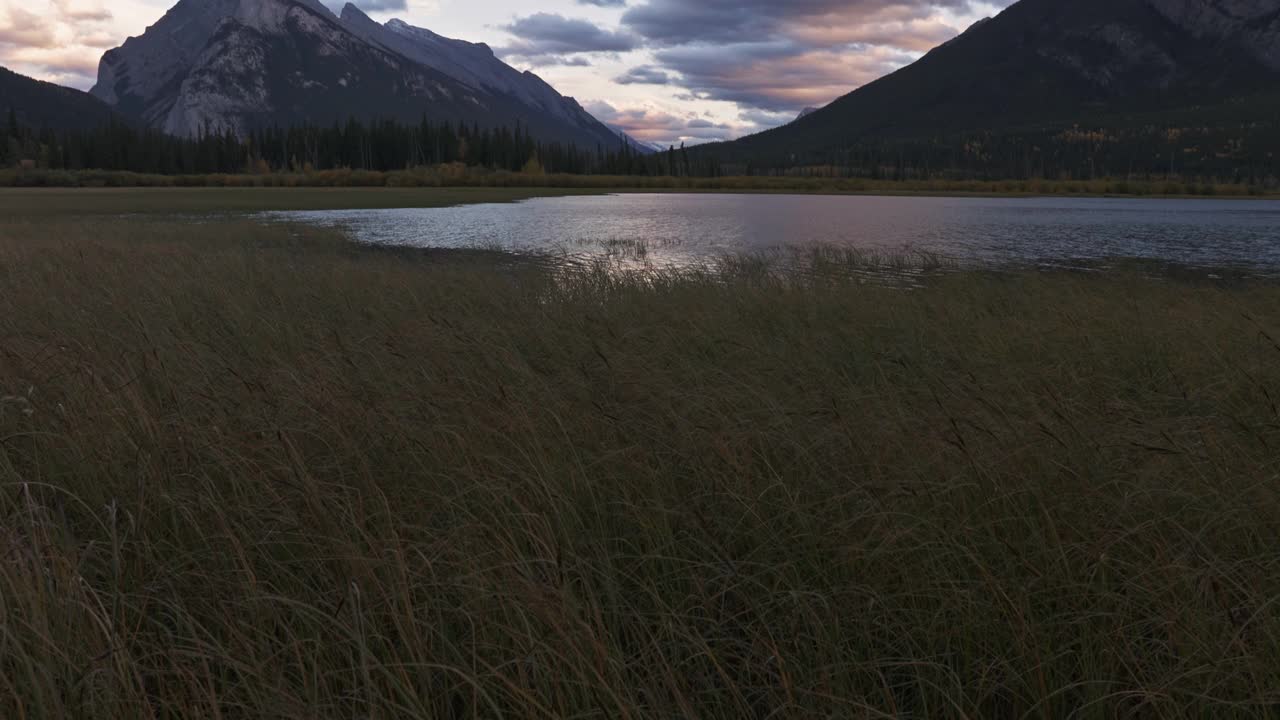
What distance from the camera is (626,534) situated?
3.49 meters

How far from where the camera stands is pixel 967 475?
3.75 meters

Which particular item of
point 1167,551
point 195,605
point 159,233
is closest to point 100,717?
point 195,605

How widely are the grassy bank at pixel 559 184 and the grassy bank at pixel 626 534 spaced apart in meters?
90.0

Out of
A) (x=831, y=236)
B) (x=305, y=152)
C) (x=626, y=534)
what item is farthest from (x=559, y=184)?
(x=626, y=534)

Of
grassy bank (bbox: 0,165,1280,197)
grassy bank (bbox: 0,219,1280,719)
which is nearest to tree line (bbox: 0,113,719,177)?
grassy bank (bbox: 0,165,1280,197)

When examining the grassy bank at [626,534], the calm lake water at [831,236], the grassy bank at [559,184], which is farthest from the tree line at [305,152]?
the grassy bank at [626,534]

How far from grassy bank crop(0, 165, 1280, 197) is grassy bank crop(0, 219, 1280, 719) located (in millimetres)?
89977

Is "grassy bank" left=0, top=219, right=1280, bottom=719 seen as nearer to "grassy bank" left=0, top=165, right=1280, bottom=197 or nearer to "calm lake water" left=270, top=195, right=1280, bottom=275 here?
"calm lake water" left=270, top=195, right=1280, bottom=275

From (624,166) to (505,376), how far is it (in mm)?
147737

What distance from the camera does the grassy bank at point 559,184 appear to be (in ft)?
302

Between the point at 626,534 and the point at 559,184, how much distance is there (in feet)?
359

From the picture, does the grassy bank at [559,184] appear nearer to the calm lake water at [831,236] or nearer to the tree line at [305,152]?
the tree line at [305,152]

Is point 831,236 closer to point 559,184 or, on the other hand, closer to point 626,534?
point 626,534

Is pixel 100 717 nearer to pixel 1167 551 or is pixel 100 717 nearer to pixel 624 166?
pixel 1167 551
